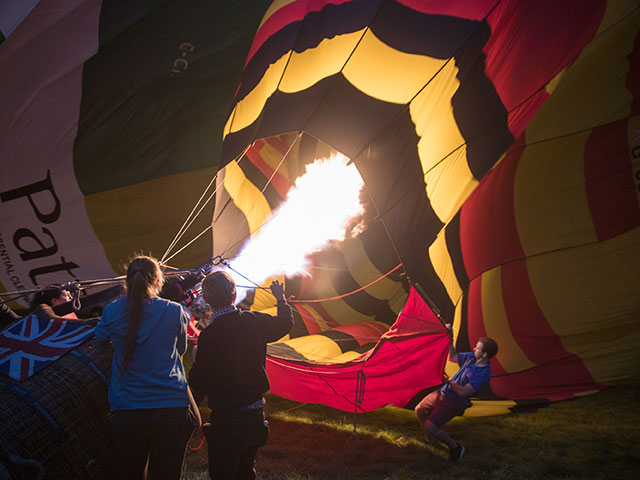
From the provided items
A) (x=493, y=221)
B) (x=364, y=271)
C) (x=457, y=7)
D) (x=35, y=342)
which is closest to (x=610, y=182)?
(x=493, y=221)

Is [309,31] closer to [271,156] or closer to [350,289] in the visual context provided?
[271,156]

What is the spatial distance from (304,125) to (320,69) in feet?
1.74

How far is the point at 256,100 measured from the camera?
385 centimetres

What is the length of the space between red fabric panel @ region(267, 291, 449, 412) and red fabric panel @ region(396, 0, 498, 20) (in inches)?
Answer: 77.0

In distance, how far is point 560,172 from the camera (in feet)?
10.1

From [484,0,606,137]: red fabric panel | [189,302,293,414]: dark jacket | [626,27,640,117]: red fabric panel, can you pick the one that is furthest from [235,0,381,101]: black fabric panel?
[189,302,293,414]: dark jacket

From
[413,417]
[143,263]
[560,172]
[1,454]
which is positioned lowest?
[413,417]

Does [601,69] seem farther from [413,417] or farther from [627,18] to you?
[413,417]

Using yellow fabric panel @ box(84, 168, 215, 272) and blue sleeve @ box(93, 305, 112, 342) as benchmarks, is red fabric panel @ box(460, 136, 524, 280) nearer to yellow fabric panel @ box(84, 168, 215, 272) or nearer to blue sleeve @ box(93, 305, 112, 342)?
yellow fabric panel @ box(84, 168, 215, 272)

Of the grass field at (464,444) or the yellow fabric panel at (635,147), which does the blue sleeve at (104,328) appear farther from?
the yellow fabric panel at (635,147)

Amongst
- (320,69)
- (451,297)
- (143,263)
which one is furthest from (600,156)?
(143,263)

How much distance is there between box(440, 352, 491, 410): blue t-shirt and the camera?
2.88m

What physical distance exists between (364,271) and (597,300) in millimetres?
3005

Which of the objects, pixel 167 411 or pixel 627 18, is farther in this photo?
pixel 627 18
